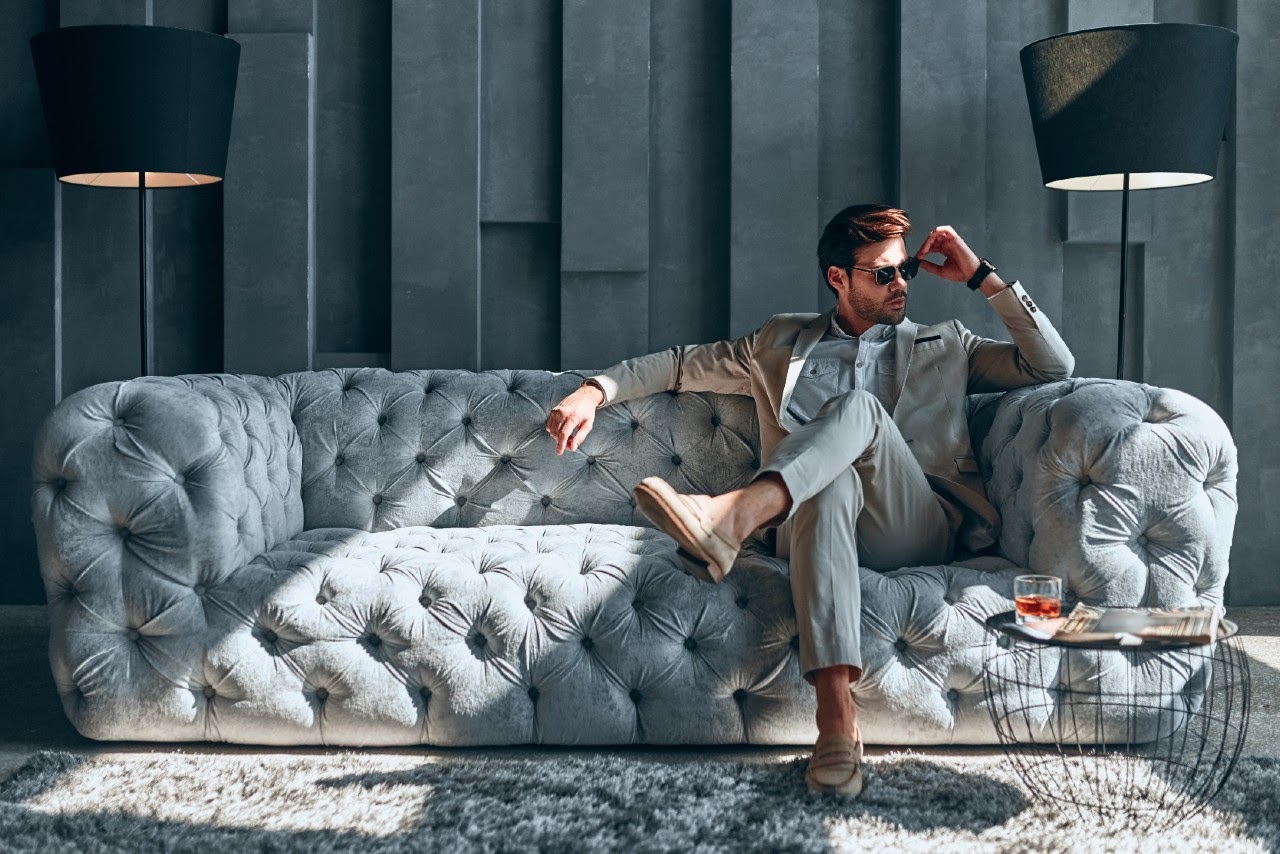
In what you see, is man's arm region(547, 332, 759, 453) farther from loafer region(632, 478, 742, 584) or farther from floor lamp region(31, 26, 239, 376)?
floor lamp region(31, 26, 239, 376)

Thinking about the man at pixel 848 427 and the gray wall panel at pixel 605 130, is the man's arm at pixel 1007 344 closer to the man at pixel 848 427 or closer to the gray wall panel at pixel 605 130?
the man at pixel 848 427

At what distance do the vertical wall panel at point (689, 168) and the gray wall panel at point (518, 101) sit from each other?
30 cm

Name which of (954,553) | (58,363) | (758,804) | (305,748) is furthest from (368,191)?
(758,804)

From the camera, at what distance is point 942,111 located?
130 inches

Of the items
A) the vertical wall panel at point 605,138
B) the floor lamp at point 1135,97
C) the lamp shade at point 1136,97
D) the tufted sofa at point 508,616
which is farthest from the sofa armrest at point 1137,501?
the vertical wall panel at point 605,138

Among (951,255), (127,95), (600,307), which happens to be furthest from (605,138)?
(127,95)

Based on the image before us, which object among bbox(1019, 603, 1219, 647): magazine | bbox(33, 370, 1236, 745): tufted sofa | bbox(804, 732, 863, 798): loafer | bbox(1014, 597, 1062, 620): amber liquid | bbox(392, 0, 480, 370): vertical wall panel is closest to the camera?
bbox(1019, 603, 1219, 647): magazine

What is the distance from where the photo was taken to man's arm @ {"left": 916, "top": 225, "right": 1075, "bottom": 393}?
2.49 metres

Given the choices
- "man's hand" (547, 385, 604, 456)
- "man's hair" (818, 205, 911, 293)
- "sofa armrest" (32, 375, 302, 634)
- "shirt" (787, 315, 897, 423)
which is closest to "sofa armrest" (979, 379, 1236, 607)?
"shirt" (787, 315, 897, 423)

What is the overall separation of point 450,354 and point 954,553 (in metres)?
1.59

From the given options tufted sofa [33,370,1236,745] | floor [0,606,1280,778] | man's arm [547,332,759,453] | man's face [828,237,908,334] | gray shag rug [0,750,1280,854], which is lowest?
floor [0,606,1280,778]

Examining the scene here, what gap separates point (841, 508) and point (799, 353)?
2.14 feet

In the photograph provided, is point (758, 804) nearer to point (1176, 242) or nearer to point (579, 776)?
point (579, 776)

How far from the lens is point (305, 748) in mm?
2205
